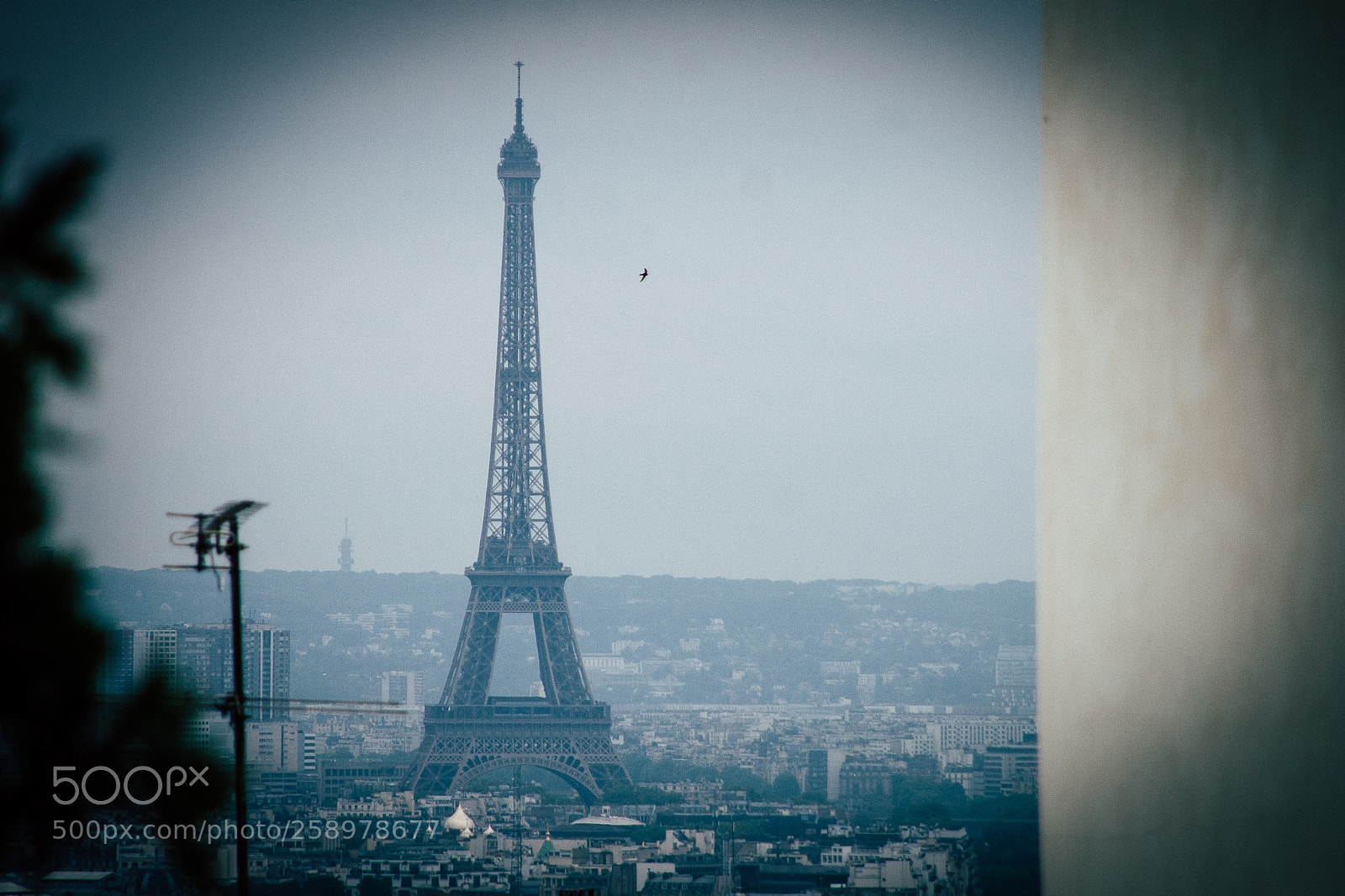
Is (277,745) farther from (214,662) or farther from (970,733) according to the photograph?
(970,733)

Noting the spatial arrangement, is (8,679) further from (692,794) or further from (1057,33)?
(692,794)

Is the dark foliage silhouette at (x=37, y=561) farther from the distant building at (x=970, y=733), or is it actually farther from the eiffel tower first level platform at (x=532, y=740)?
the distant building at (x=970, y=733)

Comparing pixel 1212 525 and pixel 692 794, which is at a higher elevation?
pixel 1212 525

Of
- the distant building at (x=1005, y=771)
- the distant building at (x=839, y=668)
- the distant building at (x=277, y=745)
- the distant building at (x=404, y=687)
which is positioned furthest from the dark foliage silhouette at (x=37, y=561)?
the distant building at (x=839, y=668)

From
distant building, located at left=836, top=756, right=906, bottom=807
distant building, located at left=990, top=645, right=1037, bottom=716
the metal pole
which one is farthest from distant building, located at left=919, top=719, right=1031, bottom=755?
the metal pole

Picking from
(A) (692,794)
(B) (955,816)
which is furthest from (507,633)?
(B) (955,816)
